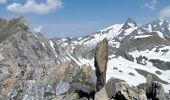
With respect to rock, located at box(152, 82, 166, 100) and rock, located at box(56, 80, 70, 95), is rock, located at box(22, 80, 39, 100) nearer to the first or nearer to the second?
rock, located at box(56, 80, 70, 95)

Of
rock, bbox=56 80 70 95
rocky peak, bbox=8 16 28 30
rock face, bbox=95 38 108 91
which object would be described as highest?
rocky peak, bbox=8 16 28 30

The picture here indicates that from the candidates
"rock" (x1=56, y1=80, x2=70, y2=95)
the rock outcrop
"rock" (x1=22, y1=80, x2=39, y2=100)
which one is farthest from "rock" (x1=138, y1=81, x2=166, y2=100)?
"rock" (x1=56, y1=80, x2=70, y2=95)

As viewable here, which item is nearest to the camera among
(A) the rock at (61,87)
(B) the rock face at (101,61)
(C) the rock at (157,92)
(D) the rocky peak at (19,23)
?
(C) the rock at (157,92)

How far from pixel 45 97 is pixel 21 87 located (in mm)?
4325

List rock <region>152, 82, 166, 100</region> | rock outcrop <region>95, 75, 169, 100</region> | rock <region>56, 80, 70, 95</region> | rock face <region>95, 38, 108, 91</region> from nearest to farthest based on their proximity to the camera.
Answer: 1. rock outcrop <region>95, 75, 169, 100</region>
2. rock <region>152, 82, 166, 100</region>
3. rock face <region>95, 38, 108, 91</region>
4. rock <region>56, 80, 70, 95</region>

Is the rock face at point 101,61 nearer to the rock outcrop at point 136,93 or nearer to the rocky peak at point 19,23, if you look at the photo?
the rock outcrop at point 136,93

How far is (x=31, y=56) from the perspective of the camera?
16888cm

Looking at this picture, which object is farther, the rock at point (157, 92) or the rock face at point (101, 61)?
the rock face at point (101, 61)

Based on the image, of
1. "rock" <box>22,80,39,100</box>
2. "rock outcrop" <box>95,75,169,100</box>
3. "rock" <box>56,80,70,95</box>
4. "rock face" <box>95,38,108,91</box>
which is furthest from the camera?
"rock" <box>56,80,70,95</box>

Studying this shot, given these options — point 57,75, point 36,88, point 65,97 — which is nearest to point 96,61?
point 65,97

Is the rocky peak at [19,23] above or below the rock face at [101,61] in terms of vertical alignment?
above

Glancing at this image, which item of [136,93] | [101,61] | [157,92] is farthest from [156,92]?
[101,61]

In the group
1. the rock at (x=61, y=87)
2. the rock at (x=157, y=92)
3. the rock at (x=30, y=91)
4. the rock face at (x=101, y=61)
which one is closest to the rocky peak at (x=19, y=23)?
the rock at (x=61, y=87)

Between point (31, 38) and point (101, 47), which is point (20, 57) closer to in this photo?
point (31, 38)
